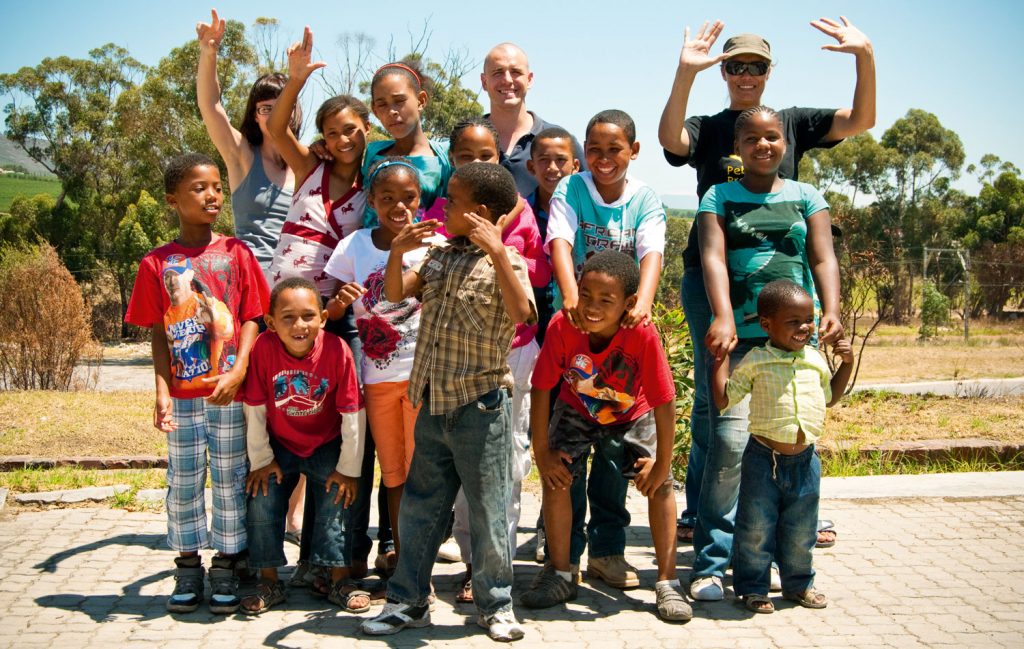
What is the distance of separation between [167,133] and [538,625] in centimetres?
2629

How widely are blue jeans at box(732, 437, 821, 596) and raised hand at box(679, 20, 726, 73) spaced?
1779mm

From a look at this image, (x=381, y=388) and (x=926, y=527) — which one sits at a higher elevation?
(x=381, y=388)

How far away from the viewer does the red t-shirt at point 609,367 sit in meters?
3.68

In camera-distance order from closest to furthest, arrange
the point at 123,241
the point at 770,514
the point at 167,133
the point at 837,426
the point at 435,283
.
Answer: the point at 435,283 → the point at 770,514 → the point at 837,426 → the point at 167,133 → the point at 123,241

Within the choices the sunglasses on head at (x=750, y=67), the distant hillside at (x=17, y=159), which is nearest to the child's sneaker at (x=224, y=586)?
the sunglasses on head at (x=750, y=67)

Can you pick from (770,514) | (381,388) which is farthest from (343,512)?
(770,514)

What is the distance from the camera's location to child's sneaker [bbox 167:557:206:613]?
3.67 metres

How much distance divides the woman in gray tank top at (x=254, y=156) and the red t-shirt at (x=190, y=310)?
21.8 inches

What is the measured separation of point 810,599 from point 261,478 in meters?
2.42

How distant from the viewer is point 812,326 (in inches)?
144

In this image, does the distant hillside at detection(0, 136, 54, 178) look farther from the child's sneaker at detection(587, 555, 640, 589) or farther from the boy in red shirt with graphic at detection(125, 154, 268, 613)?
the child's sneaker at detection(587, 555, 640, 589)

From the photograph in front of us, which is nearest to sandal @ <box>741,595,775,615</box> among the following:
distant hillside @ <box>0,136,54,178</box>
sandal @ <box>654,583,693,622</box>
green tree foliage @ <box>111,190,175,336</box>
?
sandal @ <box>654,583,693,622</box>

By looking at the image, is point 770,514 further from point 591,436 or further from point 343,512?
point 343,512

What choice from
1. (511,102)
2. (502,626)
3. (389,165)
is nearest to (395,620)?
(502,626)
